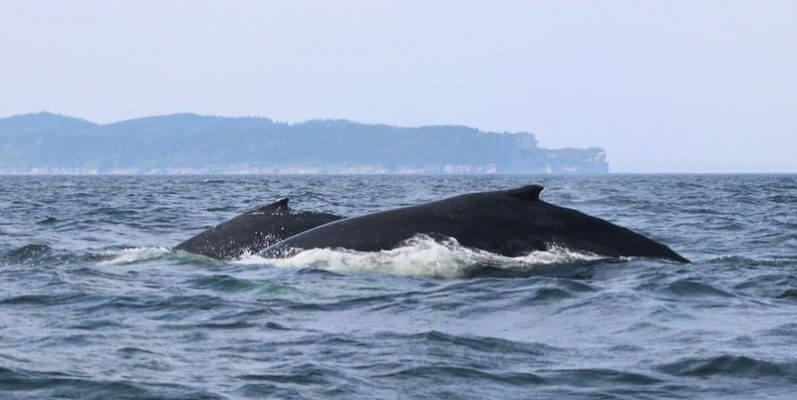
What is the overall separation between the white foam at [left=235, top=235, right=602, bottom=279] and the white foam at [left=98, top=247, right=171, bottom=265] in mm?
2850

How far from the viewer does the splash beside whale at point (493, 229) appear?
41.3 ft

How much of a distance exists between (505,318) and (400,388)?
2712 millimetres

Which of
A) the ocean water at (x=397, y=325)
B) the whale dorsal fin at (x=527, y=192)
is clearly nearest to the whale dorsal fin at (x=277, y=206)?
the ocean water at (x=397, y=325)

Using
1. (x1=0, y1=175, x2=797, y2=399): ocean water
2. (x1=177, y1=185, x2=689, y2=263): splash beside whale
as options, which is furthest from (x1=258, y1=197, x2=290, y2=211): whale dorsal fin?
(x1=177, y1=185, x2=689, y2=263): splash beside whale

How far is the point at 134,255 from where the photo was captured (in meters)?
15.2

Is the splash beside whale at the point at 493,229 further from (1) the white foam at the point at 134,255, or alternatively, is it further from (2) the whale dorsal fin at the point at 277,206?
(1) the white foam at the point at 134,255

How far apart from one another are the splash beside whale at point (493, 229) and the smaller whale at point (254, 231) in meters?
0.87

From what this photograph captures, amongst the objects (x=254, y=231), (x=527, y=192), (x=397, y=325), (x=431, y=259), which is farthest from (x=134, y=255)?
(x=397, y=325)

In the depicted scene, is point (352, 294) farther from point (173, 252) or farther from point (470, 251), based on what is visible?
point (173, 252)

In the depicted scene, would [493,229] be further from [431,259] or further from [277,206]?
[277,206]

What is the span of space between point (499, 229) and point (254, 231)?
360cm

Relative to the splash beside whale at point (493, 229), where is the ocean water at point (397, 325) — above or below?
below

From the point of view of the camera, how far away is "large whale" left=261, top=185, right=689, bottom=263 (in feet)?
41.3

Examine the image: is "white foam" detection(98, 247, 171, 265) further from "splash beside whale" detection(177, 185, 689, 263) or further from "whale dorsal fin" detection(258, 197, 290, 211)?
"splash beside whale" detection(177, 185, 689, 263)
